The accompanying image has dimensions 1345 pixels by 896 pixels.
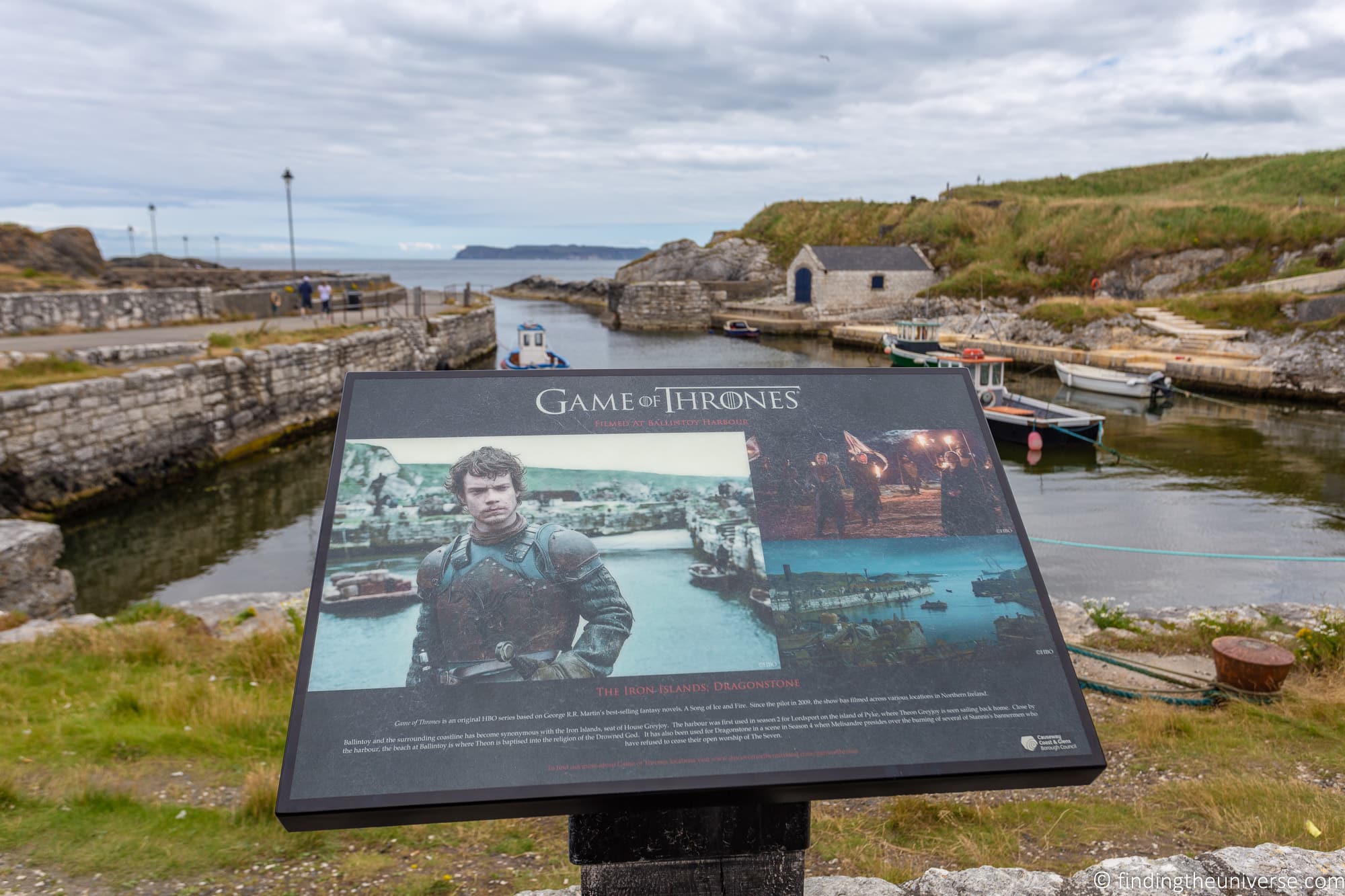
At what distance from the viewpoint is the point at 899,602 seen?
102 inches

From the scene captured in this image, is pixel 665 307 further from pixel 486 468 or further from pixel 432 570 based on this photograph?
pixel 432 570

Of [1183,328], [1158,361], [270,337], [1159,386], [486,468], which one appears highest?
[486,468]

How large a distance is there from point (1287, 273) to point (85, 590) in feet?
130

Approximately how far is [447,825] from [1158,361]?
1112 inches

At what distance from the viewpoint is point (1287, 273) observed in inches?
1288

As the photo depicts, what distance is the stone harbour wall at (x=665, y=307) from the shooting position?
52.0 m

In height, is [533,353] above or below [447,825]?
above

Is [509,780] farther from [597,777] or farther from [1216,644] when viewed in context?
[1216,644]

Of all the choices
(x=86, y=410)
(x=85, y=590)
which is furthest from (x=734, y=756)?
(x=86, y=410)

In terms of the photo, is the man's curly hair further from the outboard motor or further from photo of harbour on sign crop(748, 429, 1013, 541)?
the outboard motor

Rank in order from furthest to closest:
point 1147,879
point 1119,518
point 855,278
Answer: point 855,278, point 1119,518, point 1147,879

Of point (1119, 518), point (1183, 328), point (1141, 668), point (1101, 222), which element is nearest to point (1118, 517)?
point (1119, 518)

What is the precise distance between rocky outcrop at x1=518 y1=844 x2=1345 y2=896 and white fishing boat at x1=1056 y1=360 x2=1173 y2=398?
75.6 ft

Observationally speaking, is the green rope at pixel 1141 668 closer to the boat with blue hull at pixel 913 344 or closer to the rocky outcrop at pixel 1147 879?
the rocky outcrop at pixel 1147 879
